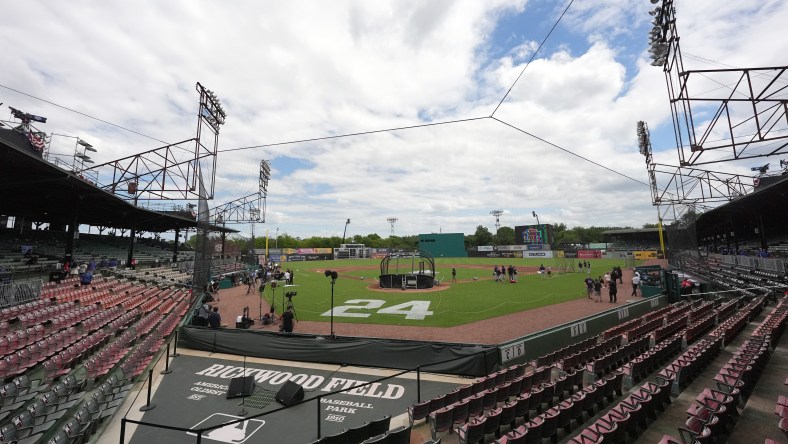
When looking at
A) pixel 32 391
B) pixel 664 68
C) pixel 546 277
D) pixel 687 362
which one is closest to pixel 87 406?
pixel 32 391

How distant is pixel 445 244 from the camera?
10038 cm

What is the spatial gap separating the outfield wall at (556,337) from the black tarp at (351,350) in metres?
0.80

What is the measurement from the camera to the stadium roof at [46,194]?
16.7 m

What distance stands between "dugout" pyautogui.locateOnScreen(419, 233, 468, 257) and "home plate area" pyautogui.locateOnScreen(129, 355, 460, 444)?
89.0 meters

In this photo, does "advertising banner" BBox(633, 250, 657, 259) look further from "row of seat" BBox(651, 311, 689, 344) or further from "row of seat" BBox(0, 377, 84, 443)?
"row of seat" BBox(0, 377, 84, 443)

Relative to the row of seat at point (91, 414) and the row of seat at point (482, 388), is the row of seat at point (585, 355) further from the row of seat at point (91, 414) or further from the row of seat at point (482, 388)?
the row of seat at point (91, 414)

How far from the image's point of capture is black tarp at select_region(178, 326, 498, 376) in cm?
1124

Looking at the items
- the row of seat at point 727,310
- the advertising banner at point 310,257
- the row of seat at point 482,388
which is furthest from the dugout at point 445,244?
the row of seat at point 482,388

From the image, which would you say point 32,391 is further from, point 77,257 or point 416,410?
point 77,257

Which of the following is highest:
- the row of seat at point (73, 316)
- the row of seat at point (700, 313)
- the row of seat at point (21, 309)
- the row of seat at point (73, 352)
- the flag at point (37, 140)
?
the flag at point (37, 140)

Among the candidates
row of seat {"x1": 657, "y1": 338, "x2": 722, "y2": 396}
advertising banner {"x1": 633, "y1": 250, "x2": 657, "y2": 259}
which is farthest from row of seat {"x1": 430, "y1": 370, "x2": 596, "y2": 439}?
advertising banner {"x1": 633, "y1": 250, "x2": 657, "y2": 259}

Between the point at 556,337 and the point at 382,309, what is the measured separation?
11.9 meters

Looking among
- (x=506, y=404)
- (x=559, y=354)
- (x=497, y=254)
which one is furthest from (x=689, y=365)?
(x=497, y=254)

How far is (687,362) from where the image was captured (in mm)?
8953
